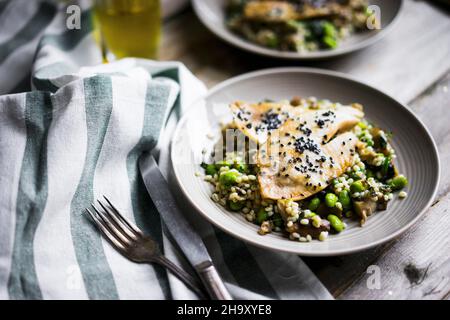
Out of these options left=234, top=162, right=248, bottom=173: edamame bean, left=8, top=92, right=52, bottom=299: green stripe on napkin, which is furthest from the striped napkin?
left=234, top=162, right=248, bottom=173: edamame bean

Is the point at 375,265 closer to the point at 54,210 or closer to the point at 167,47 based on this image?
the point at 54,210

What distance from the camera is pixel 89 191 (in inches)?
100

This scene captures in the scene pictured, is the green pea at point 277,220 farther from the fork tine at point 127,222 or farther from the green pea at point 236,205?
the fork tine at point 127,222

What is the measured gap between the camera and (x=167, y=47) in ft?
13.1

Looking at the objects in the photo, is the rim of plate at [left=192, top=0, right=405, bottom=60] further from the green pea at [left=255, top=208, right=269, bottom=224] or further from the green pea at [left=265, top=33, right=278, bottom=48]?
the green pea at [left=255, top=208, right=269, bottom=224]

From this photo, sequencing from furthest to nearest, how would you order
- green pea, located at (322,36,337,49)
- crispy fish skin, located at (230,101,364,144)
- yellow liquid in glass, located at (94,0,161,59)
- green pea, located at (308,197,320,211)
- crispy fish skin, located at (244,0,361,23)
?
1. crispy fish skin, located at (244,0,361,23)
2. green pea, located at (322,36,337,49)
3. yellow liquid in glass, located at (94,0,161,59)
4. crispy fish skin, located at (230,101,364,144)
5. green pea, located at (308,197,320,211)

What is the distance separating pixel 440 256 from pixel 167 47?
2.50 m

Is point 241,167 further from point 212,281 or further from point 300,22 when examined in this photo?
point 300,22

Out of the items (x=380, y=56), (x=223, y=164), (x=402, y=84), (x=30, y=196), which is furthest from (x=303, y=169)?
(x=380, y=56)

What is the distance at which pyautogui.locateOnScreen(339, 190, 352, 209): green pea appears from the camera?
2506 mm

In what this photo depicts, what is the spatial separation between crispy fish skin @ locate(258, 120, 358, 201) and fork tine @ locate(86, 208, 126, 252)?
0.72 meters

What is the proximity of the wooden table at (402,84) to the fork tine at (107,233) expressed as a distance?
3.04ft

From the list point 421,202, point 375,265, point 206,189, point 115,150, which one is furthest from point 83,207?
point 421,202

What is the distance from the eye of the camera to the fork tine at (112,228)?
240 cm
